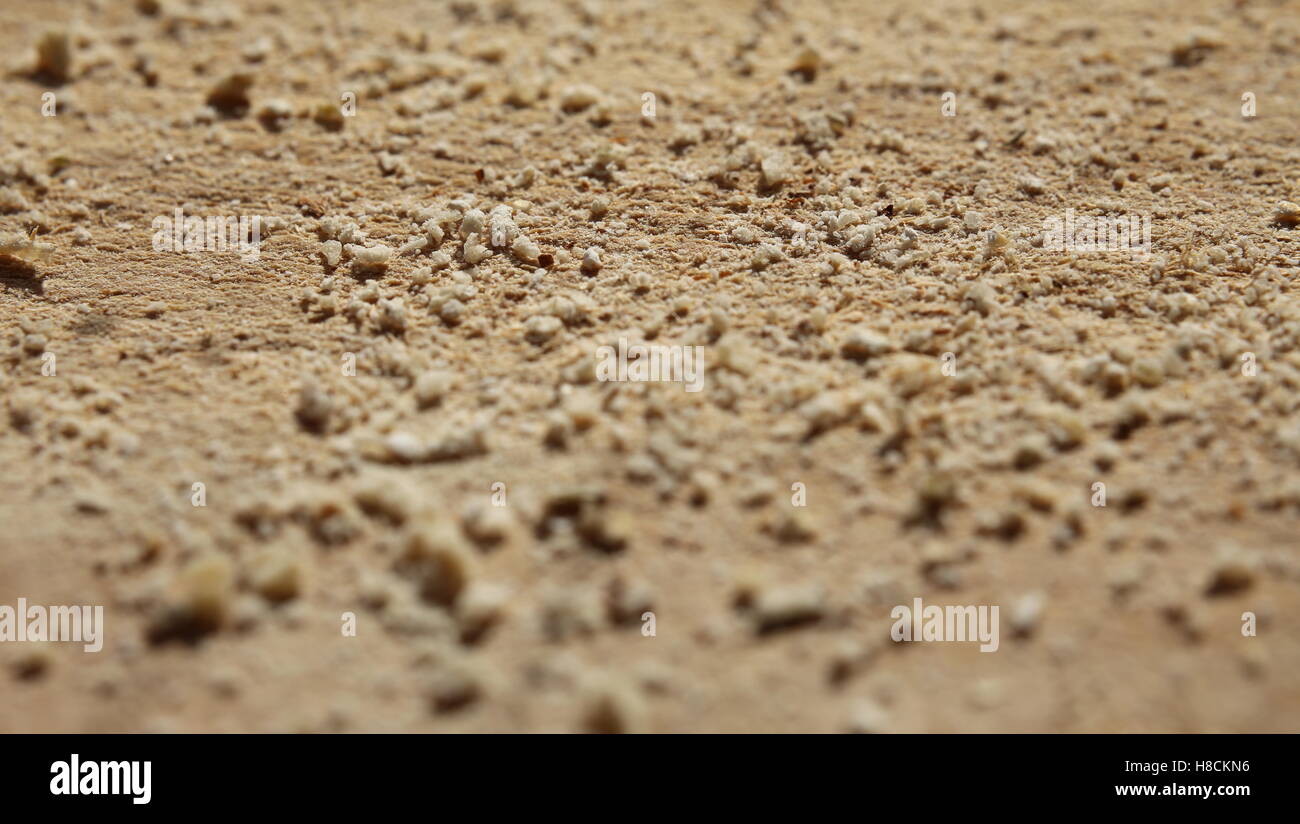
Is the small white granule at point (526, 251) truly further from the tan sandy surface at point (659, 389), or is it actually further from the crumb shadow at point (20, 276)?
the crumb shadow at point (20, 276)

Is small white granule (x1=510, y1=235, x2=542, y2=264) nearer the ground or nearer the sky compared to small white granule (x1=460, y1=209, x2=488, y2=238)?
nearer the ground

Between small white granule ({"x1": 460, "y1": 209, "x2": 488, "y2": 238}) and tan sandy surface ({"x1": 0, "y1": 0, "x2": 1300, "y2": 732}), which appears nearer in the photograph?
tan sandy surface ({"x1": 0, "y1": 0, "x2": 1300, "y2": 732})

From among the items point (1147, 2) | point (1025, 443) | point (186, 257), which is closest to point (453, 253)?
point (186, 257)

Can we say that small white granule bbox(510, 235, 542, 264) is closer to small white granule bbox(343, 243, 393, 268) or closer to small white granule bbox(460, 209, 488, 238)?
small white granule bbox(460, 209, 488, 238)

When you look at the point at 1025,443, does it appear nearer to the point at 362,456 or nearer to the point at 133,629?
the point at 362,456

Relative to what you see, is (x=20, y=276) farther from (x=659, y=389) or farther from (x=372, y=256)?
(x=659, y=389)

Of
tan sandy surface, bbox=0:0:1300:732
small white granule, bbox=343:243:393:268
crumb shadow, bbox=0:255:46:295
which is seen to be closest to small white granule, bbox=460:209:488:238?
tan sandy surface, bbox=0:0:1300:732

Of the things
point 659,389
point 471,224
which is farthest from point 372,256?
point 659,389

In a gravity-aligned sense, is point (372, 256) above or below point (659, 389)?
above
